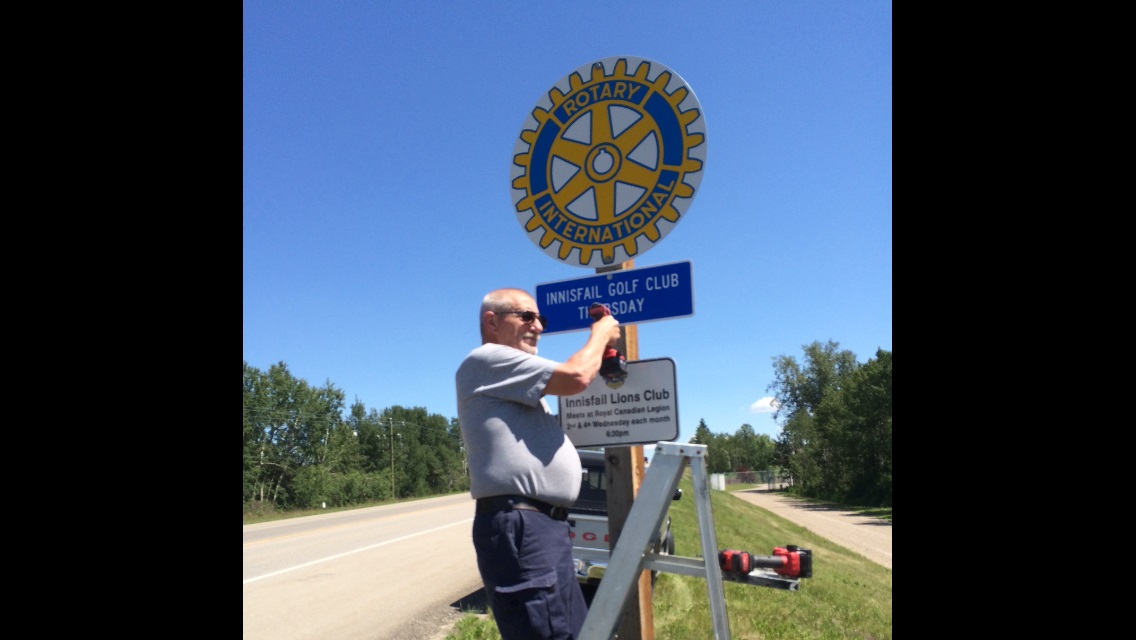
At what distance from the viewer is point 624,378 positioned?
303 centimetres

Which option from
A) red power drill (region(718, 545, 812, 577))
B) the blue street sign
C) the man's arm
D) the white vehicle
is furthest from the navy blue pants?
the white vehicle

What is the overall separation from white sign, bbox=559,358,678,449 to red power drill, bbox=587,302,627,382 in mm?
85

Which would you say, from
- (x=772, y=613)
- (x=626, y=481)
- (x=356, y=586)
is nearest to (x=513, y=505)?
(x=626, y=481)

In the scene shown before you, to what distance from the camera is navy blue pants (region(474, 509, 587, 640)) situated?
2.15 m

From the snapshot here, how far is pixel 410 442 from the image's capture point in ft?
293

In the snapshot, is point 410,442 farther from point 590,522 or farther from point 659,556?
point 659,556

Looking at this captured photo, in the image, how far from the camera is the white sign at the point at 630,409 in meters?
2.95

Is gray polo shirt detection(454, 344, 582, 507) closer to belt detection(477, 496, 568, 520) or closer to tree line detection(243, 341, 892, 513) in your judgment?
belt detection(477, 496, 568, 520)

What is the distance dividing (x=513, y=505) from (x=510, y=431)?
0.79 ft

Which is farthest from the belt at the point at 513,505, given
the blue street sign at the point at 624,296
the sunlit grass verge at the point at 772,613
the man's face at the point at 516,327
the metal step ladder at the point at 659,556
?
the sunlit grass verge at the point at 772,613

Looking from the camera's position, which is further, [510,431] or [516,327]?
[516,327]
